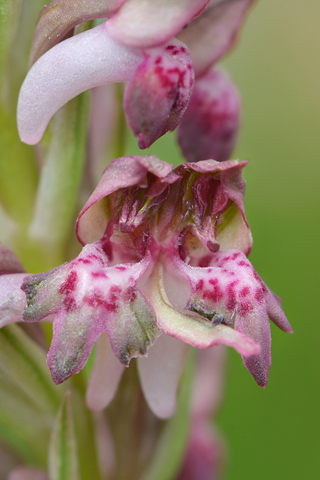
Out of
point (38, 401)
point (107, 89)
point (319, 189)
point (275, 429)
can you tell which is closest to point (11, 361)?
point (38, 401)

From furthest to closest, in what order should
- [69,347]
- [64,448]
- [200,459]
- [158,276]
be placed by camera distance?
1. [200,459]
2. [64,448]
3. [158,276]
4. [69,347]

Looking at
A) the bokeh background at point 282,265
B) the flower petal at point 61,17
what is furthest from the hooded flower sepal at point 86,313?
the bokeh background at point 282,265

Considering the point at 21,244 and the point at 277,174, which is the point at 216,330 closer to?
the point at 21,244

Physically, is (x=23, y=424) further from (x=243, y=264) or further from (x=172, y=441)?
(x=243, y=264)

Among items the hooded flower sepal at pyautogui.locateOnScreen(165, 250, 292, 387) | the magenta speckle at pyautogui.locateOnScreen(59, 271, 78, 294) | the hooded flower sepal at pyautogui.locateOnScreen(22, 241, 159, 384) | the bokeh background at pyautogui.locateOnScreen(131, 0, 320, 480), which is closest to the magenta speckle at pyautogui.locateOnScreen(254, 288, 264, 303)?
the hooded flower sepal at pyautogui.locateOnScreen(165, 250, 292, 387)

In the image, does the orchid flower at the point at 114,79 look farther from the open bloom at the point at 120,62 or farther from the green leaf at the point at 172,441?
the green leaf at the point at 172,441

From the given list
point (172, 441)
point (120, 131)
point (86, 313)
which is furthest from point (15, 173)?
point (172, 441)
